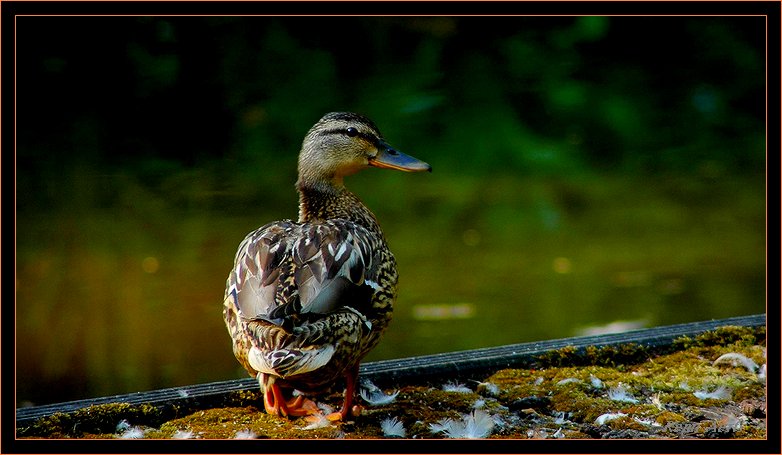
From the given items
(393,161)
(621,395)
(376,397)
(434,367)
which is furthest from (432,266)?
(621,395)

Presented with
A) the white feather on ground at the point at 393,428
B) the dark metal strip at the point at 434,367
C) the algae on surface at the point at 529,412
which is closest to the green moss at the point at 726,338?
the dark metal strip at the point at 434,367

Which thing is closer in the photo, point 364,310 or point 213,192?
point 364,310

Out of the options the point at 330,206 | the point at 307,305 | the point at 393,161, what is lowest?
the point at 307,305

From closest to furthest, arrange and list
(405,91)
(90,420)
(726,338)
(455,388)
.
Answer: (90,420), (455,388), (726,338), (405,91)

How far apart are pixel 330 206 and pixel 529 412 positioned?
112 centimetres

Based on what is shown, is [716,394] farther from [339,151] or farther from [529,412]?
[339,151]

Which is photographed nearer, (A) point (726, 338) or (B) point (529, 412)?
(B) point (529, 412)

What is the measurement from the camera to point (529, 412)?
3.26 m

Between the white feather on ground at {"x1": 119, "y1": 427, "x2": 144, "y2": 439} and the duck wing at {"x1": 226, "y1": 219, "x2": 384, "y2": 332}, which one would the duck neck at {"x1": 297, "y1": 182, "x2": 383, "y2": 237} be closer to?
the duck wing at {"x1": 226, "y1": 219, "x2": 384, "y2": 332}

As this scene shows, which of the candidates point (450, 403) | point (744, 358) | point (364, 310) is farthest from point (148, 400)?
point (744, 358)

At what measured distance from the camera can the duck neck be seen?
378 cm
